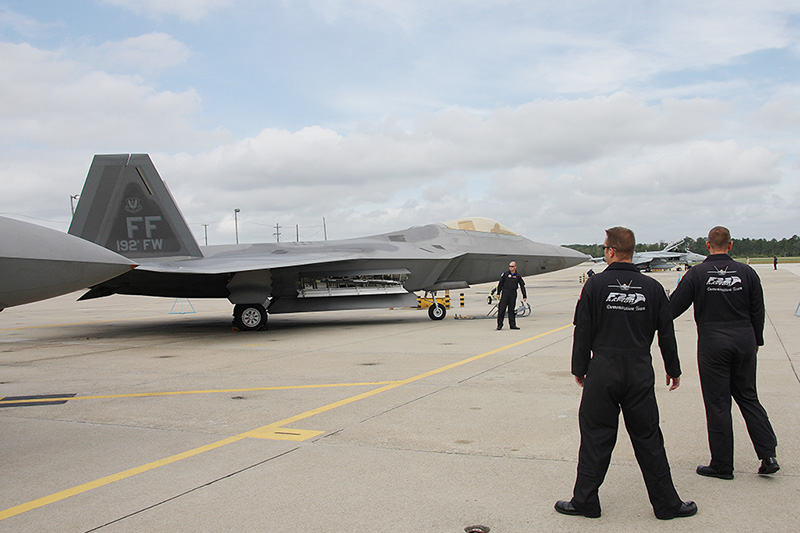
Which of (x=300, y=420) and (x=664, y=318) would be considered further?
(x=300, y=420)

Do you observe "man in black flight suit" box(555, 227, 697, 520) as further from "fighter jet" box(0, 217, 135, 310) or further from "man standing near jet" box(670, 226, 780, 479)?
"fighter jet" box(0, 217, 135, 310)

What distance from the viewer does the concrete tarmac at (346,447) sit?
3.62 m

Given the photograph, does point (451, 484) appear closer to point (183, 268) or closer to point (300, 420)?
point (300, 420)

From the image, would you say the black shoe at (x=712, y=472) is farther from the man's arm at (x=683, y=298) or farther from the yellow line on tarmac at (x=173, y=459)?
the yellow line on tarmac at (x=173, y=459)

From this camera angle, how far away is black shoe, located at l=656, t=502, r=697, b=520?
11.5ft

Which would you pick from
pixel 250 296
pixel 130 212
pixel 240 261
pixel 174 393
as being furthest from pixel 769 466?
pixel 130 212

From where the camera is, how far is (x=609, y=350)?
3.66 m

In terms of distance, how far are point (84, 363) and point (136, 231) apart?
605cm

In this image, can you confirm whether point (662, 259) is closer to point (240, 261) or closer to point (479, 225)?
point (479, 225)

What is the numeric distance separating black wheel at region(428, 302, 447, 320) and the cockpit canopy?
2.48 m

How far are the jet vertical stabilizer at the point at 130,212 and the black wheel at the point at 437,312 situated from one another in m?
6.77

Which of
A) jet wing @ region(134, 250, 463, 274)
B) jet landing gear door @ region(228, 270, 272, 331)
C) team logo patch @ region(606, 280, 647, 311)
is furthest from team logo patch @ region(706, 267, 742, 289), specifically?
jet landing gear door @ region(228, 270, 272, 331)

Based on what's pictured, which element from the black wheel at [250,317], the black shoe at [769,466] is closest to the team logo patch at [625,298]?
the black shoe at [769,466]

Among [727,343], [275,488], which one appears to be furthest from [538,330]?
[275,488]
